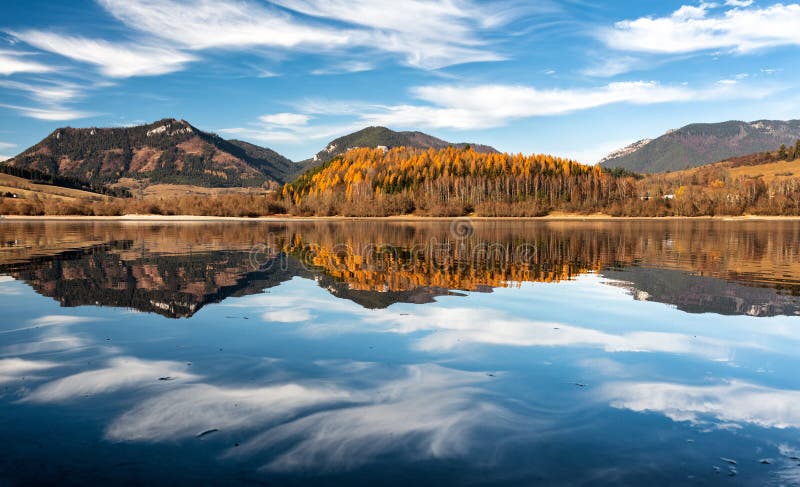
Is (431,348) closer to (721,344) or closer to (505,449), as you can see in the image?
(505,449)

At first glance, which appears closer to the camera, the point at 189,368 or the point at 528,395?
the point at 528,395

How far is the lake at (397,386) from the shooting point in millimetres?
7016

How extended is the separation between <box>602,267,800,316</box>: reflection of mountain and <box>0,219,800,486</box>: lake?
7.4 inches

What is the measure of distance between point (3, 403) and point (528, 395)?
9808mm

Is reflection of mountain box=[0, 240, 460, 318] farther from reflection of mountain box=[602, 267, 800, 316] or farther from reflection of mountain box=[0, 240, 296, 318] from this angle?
reflection of mountain box=[602, 267, 800, 316]

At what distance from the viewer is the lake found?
7.02m

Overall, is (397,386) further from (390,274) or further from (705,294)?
(705,294)

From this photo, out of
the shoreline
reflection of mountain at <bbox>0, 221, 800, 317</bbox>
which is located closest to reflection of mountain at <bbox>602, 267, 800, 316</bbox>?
reflection of mountain at <bbox>0, 221, 800, 317</bbox>

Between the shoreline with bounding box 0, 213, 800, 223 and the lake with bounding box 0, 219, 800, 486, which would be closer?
the lake with bounding box 0, 219, 800, 486

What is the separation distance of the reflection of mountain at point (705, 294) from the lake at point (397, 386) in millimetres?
189

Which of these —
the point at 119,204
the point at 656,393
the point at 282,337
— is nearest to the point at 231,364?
the point at 282,337

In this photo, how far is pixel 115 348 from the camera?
1288 cm

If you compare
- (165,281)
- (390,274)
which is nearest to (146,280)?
(165,281)

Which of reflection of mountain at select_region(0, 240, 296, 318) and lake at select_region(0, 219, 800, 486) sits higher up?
reflection of mountain at select_region(0, 240, 296, 318)
